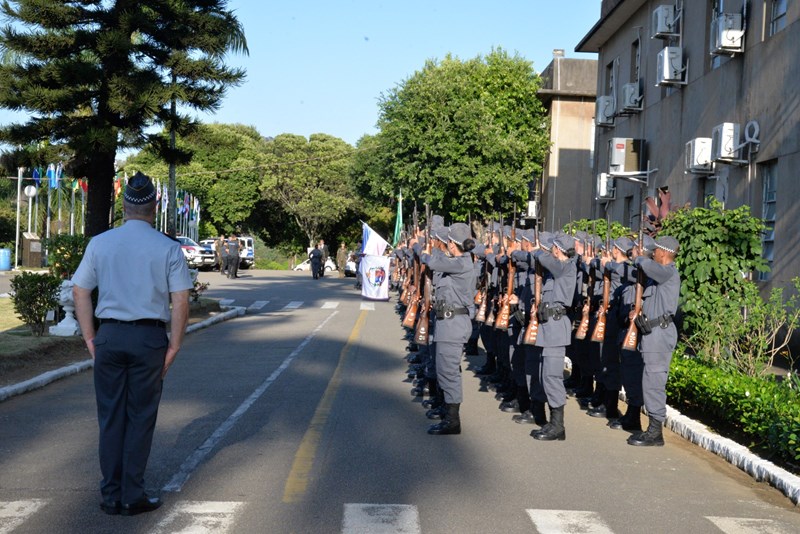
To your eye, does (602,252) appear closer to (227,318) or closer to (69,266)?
(69,266)

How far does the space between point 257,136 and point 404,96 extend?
48.7 meters

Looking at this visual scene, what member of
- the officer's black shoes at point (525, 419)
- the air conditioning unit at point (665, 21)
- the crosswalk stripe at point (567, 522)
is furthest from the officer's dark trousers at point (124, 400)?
the air conditioning unit at point (665, 21)

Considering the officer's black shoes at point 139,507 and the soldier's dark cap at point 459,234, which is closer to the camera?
the officer's black shoes at point 139,507

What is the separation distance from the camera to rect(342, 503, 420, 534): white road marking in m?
5.79

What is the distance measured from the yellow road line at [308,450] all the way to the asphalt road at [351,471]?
20 mm

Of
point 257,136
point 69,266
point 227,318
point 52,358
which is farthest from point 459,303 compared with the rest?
point 257,136

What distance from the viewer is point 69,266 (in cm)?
1683

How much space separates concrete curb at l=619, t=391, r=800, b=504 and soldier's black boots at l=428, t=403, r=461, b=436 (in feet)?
7.47

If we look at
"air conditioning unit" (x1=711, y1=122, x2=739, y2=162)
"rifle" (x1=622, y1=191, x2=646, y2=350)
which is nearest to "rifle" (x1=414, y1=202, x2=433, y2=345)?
"rifle" (x1=622, y1=191, x2=646, y2=350)

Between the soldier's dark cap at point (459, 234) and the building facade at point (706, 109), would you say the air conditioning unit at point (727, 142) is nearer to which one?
the building facade at point (706, 109)

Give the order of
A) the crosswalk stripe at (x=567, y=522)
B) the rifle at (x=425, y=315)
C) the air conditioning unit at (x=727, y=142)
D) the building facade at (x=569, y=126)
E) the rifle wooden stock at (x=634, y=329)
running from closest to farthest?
the crosswalk stripe at (x=567, y=522) → the rifle wooden stock at (x=634, y=329) → the rifle at (x=425, y=315) → the air conditioning unit at (x=727, y=142) → the building facade at (x=569, y=126)

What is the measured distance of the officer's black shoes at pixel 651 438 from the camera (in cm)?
895

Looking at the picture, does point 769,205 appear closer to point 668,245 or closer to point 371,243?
point 668,245

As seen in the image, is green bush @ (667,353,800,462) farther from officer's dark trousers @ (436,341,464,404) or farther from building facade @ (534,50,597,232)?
building facade @ (534,50,597,232)
